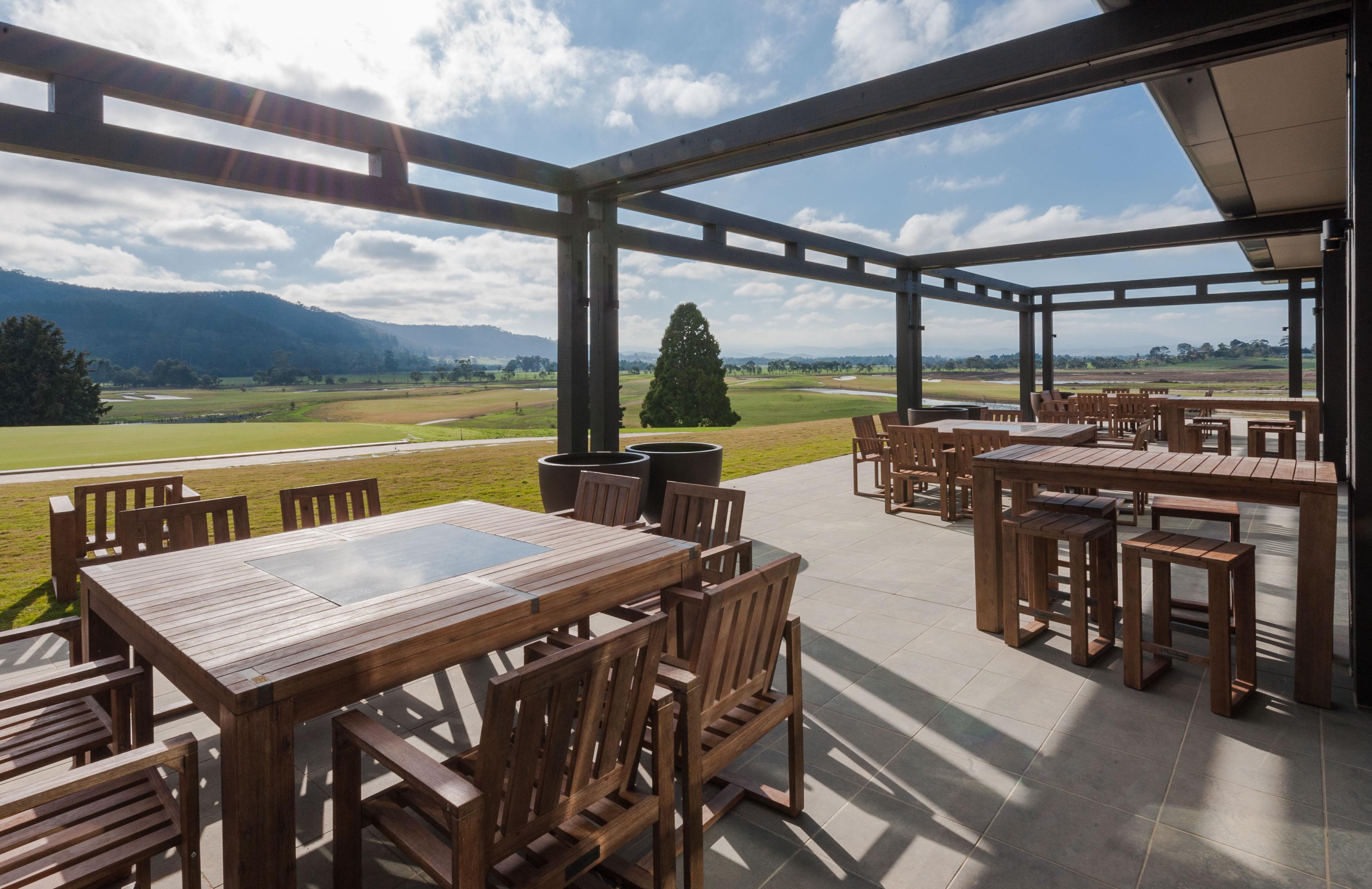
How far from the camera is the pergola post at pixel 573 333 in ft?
19.9

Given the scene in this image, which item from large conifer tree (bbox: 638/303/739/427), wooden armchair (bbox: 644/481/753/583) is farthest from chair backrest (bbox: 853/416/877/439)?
large conifer tree (bbox: 638/303/739/427)

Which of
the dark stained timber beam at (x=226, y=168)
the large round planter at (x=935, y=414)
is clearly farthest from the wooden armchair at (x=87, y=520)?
the large round planter at (x=935, y=414)

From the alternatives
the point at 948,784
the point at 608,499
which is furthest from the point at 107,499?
the point at 948,784

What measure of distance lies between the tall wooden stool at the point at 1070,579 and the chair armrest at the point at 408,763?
2.84 metres

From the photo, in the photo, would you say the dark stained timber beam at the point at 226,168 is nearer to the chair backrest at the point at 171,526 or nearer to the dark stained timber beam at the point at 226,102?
the dark stained timber beam at the point at 226,102

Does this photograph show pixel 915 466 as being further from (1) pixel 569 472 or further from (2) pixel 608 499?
(2) pixel 608 499

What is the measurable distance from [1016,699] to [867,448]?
519 cm

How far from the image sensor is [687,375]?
2666 cm

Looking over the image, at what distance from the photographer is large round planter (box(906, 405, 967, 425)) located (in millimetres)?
10359

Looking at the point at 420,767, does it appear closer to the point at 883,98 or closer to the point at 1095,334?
the point at 883,98

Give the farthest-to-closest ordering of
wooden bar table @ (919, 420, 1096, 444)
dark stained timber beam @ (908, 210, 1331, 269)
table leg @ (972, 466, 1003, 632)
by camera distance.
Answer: dark stained timber beam @ (908, 210, 1331, 269)
wooden bar table @ (919, 420, 1096, 444)
table leg @ (972, 466, 1003, 632)

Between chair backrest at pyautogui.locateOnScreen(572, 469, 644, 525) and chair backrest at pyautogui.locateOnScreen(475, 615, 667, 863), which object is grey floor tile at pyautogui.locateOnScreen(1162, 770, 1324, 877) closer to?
chair backrest at pyautogui.locateOnScreen(475, 615, 667, 863)

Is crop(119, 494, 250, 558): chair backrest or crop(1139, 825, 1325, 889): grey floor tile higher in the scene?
crop(119, 494, 250, 558): chair backrest

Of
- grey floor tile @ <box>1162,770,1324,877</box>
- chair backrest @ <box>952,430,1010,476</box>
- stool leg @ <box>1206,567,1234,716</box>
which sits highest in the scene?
chair backrest @ <box>952,430,1010,476</box>
